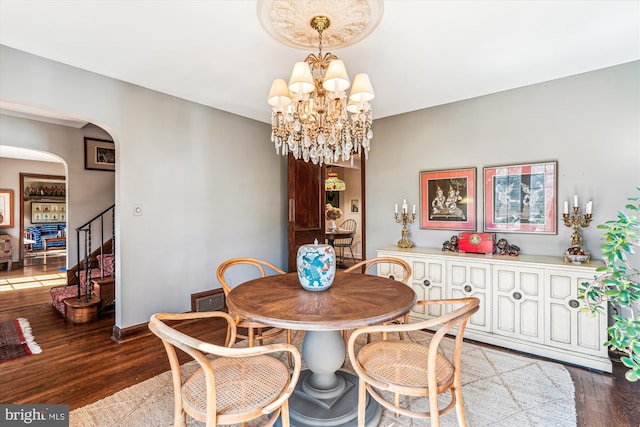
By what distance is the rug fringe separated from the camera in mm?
2725

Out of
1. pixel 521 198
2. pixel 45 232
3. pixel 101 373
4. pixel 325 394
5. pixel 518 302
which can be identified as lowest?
pixel 101 373

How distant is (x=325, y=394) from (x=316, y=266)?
2.59 feet

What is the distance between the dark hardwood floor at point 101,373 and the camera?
1956mm

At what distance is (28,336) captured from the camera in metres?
3.01

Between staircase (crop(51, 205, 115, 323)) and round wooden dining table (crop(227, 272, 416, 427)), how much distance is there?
9.02 feet

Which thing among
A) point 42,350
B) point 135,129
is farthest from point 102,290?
point 135,129

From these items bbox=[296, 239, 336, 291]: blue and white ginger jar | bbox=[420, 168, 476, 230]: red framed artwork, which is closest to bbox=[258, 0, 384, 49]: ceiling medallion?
bbox=[296, 239, 336, 291]: blue and white ginger jar

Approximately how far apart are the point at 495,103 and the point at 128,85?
373 cm

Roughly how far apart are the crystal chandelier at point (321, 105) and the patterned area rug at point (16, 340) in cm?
293

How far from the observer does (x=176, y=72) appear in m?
2.74

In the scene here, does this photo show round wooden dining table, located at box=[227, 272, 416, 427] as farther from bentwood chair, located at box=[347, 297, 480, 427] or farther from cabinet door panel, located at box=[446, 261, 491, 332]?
cabinet door panel, located at box=[446, 261, 491, 332]

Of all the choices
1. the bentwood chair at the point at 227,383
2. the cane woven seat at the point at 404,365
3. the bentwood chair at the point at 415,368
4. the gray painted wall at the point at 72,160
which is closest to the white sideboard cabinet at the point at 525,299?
the bentwood chair at the point at 415,368

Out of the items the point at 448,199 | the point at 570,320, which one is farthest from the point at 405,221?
the point at 570,320

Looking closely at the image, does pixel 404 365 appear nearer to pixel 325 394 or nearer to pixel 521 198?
pixel 325 394
